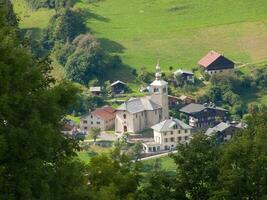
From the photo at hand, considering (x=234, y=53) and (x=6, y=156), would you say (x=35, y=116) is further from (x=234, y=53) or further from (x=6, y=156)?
(x=234, y=53)

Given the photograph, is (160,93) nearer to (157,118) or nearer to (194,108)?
(157,118)

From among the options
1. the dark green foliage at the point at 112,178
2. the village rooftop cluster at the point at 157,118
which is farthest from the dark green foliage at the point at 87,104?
the dark green foliage at the point at 112,178

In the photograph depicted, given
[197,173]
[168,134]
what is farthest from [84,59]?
[197,173]

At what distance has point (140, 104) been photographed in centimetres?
4219

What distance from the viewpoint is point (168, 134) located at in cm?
3878

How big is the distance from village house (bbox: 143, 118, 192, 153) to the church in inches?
74.1

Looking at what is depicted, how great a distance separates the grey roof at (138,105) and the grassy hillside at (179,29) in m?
6.49

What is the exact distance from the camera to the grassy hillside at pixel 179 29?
50.3 metres

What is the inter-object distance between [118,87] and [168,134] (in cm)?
810

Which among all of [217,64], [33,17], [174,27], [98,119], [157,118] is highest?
[33,17]

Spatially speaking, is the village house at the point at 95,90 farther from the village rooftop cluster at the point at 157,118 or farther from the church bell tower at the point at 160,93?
the church bell tower at the point at 160,93

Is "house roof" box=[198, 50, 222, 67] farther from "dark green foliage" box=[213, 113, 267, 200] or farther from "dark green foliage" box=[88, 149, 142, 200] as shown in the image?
"dark green foliage" box=[88, 149, 142, 200]

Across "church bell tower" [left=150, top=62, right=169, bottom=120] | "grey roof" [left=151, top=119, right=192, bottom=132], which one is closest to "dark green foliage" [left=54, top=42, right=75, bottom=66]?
"church bell tower" [left=150, top=62, right=169, bottom=120]

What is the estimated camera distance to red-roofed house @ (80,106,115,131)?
40.8 meters
